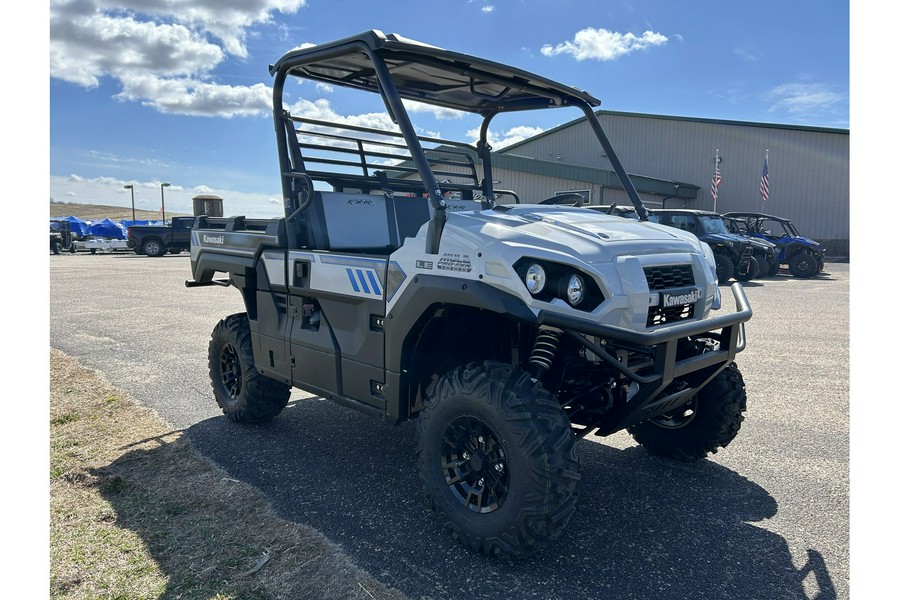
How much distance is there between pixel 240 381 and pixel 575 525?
2848 millimetres

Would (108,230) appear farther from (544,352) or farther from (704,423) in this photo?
(544,352)

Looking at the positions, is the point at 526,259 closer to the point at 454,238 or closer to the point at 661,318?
the point at 454,238

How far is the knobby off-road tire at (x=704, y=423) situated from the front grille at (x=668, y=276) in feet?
2.66

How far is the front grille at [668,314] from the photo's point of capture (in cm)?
290

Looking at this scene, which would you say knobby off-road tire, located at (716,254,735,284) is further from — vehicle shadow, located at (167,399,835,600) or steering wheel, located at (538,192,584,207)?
vehicle shadow, located at (167,399,835,600)

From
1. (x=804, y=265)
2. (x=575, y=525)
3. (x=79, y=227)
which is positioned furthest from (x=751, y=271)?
(x=79, y=227)

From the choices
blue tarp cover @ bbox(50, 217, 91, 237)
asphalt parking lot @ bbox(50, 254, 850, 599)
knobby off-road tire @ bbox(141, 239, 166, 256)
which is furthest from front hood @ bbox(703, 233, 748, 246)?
blue tarp cover @ bbox(50, 217, 91, 237)

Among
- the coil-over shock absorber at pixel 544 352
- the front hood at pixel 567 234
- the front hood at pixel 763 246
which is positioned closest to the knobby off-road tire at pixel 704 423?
the front hood at pixel 567 234

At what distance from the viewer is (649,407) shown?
116 inches

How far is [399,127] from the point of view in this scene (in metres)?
3.26

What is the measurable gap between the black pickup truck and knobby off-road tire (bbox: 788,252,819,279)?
23.5 metres

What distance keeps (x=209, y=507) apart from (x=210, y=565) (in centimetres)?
62

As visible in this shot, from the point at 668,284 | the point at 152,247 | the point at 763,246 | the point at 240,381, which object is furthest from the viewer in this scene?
the point at 152,247

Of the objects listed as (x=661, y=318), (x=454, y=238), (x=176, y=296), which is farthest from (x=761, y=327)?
(x=176, y=296)
